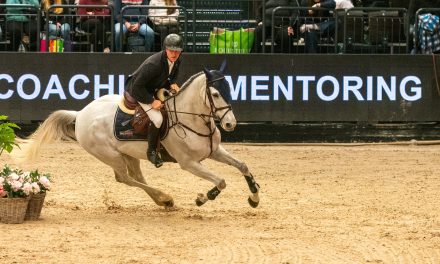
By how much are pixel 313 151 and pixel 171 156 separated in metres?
6.50

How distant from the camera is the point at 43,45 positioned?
67.1 ft

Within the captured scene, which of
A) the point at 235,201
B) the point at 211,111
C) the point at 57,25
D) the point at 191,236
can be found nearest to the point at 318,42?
the point at 57,25

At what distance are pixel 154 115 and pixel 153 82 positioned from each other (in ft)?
1.30

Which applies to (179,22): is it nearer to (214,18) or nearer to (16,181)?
(214,18)

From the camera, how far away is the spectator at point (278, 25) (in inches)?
800

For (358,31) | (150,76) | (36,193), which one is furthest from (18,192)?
(358,31)

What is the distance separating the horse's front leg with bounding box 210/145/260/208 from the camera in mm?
13656

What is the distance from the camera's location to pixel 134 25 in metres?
20.2

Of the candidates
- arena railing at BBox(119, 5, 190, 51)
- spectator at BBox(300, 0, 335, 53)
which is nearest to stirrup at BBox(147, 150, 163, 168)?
arena railing at BBox(119, 5, 190, 51)

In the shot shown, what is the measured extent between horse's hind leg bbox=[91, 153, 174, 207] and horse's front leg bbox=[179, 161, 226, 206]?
0.57 m

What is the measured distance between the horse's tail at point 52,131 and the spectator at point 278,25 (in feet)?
20.1

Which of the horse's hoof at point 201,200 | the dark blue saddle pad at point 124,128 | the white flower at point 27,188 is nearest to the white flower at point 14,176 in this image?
the white flower at point 27,188

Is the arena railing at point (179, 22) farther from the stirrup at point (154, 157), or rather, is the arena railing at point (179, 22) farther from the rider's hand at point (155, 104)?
the stirrup at point (154, 157)

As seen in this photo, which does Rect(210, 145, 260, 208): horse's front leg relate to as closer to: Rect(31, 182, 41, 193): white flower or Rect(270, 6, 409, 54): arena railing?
Rect(31, 182, 41, 193): white flower
